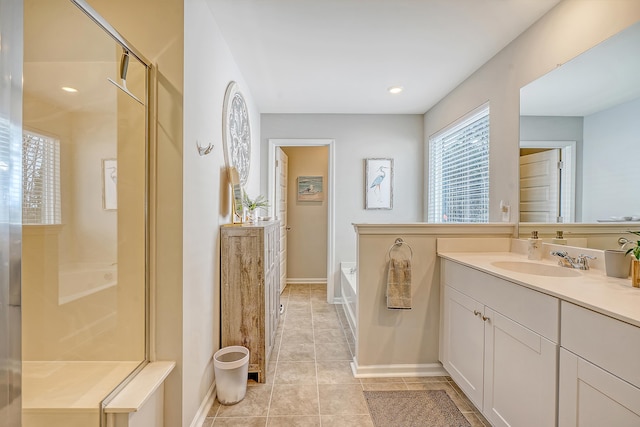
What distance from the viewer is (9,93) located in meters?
0.85

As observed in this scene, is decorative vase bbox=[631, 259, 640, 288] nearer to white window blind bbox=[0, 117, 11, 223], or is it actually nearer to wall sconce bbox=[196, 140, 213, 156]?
wall sconce bbox=[196, 140, 213, 156]

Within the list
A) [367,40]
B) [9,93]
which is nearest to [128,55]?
[9,93]

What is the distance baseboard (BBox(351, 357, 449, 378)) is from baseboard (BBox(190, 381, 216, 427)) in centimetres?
A: 99

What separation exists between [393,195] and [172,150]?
10.1 feet

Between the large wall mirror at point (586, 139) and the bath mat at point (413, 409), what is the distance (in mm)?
1356

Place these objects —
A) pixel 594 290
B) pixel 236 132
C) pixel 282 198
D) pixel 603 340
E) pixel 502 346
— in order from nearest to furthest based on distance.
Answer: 1. pixel 603 340
2. pixel 594 290
3. pixel 502 346
4. pixel 236 132
5. pixel 282 198

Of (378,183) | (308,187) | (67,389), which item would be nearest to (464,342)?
(67,389)

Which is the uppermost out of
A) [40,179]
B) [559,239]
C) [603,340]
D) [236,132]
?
[236,132]

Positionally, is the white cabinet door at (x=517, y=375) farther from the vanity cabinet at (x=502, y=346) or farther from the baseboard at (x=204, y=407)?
the baseboard at (x=204, y=407)

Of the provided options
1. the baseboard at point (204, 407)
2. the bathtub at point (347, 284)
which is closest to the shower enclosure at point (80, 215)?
the baseboard at point (204, 407)

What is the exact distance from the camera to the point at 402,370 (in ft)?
7.29

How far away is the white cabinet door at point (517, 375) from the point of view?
4.02 ft

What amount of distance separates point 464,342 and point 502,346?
1.32ft

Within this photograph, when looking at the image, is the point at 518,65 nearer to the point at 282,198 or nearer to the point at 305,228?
the point at 282,198
